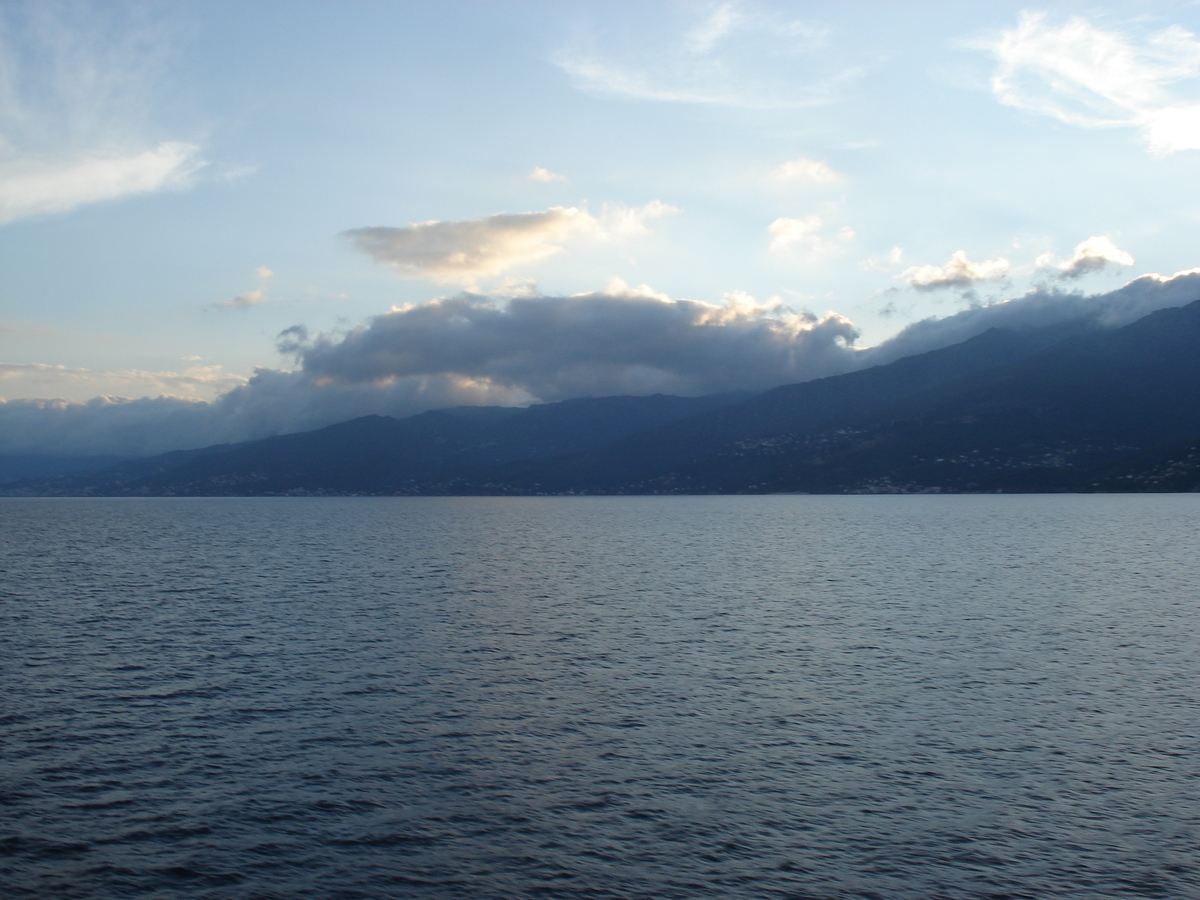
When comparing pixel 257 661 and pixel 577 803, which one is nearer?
pixel 577 803

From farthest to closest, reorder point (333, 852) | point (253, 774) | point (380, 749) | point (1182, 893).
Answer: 1. point (380, 749)
2. point (253, 774)
3. point (333, 852)
4. point (1182, 893)

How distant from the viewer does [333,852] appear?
30.7m

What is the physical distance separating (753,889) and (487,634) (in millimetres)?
→ 47655

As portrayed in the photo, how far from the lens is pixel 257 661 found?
202ft

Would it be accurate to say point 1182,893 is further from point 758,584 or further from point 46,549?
point 46,549

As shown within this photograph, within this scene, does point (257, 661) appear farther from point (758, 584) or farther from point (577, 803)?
point (758, 584)

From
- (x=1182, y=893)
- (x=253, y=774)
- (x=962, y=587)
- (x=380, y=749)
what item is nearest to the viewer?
(x=1182, y=893)

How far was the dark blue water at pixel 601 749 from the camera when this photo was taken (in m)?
29.3

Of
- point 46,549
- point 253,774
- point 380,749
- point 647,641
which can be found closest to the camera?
point 253,774

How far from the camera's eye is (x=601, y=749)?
4166 centimetres

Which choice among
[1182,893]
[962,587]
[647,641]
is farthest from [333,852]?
[962,587]

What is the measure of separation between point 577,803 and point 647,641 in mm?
34780

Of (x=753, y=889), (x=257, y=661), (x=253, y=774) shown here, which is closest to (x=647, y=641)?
(x=257, y=661)

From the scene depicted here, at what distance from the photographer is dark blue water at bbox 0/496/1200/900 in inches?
1155
